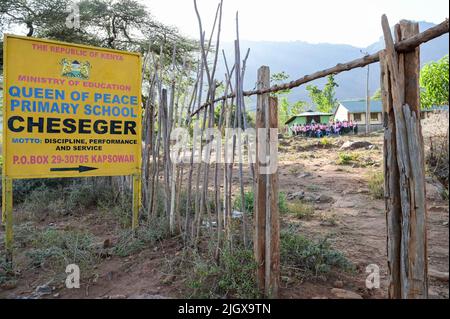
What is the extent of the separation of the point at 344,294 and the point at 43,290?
7.72ft

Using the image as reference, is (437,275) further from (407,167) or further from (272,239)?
(407,167)

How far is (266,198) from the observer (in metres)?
2.47

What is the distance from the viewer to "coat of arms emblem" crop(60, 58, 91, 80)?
Answer: 3.88 meters

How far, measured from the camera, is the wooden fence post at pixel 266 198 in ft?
7.97

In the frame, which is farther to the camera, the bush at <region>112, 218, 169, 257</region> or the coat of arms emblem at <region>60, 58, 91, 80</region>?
the coat of arms emblem at <region>60, 58, 91, 80</region>

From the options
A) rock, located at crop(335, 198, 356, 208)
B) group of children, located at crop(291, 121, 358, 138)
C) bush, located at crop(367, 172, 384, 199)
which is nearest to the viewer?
rock, located at crop(335, 198, 356, 208)

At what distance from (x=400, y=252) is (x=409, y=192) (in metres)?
0.30

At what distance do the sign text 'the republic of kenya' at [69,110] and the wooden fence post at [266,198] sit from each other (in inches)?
85.8

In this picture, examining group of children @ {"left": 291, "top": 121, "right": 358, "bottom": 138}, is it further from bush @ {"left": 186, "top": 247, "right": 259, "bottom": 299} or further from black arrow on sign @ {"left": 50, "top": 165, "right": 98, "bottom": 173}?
bush @ {"left": 186, "top": 247, "right": 259, "bottom": 299}

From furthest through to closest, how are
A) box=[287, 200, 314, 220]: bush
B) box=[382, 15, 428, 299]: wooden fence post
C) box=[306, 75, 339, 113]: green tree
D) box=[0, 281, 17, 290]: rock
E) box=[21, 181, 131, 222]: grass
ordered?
box=[306, 75, 339, 113]: green tree, box=[21, 181, 131, 222]: grass, box=[287, 200, 314, 220]: bush, box=[0, 281, 17, 290]: rock, box=[382, 15, 428, 299]: wooden fence post

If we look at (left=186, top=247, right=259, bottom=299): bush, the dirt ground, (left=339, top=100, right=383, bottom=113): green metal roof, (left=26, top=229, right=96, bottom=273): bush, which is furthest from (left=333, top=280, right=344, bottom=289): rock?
(left=339, top=100, right=383, bottom=113): green metal roof

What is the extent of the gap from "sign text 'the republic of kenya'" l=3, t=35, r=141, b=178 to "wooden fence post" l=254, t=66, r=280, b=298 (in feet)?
7.15

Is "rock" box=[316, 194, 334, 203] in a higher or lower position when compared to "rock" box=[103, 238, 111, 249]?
higher

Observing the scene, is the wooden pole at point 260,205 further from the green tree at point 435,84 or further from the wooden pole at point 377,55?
the green tree at point 435,84
